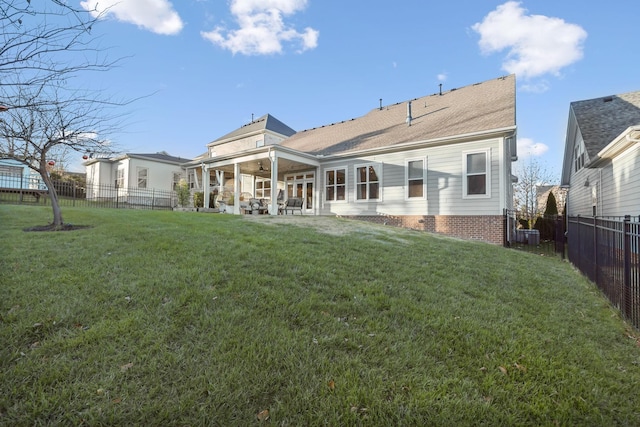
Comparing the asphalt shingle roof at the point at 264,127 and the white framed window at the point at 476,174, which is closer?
the white framed window at the point at 476,174

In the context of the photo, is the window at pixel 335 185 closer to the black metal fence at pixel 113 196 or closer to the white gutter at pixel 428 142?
the white gutter at pixel 428 142

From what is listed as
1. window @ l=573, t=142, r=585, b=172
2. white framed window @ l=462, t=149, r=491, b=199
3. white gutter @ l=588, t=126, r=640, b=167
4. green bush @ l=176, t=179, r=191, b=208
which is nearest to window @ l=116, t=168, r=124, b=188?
green bush @ l=176, t=179, r=191, b=208

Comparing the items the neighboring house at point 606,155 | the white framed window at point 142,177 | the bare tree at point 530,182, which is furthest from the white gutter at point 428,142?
the bare tree at point 530,182

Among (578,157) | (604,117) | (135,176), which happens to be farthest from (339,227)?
(135,176)

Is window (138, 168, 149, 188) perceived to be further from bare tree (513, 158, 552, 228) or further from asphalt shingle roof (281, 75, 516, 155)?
bare tree (513, 158, 552, 228)

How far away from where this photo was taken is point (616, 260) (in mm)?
4574

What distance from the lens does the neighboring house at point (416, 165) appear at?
36.0 ft

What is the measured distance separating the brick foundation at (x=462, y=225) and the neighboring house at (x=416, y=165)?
31mm

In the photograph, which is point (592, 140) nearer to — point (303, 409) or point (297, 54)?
point (297, 54)

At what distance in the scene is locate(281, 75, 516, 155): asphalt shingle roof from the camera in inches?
462

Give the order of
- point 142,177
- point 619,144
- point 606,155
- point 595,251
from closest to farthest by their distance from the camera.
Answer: point 595,251
point 619,144
point 606,155
point 142,177

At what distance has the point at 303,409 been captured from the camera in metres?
1.93

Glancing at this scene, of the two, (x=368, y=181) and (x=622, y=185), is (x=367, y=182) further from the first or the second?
(x=622, y=185)

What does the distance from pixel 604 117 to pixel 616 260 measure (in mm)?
11227
